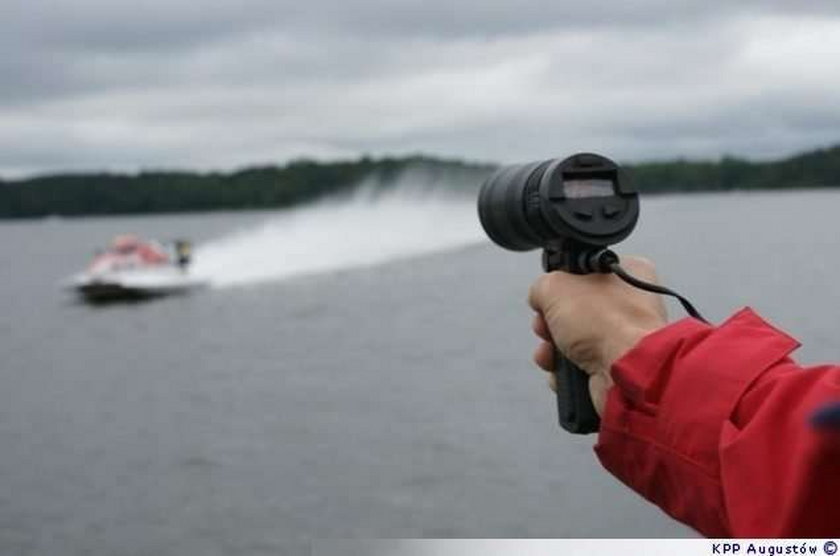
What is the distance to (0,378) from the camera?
28203 mm

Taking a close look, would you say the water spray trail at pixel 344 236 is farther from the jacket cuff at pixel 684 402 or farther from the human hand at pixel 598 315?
the jacket cuff at pixel 684 402

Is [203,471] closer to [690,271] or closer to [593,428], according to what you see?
[593,428]

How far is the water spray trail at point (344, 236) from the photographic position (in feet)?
176

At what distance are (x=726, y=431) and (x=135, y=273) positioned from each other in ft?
136

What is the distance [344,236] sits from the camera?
219 feet

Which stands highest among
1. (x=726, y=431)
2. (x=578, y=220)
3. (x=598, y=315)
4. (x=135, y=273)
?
(x=578, y=220)

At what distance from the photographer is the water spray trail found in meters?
53.6

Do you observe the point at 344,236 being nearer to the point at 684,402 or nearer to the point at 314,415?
the point at 314,415

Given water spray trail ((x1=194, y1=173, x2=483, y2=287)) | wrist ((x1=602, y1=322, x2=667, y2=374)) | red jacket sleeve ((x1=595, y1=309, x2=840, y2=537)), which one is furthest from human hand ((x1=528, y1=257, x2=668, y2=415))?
water spray trail ((x1=194, y1=173, x2=483, y2=287))

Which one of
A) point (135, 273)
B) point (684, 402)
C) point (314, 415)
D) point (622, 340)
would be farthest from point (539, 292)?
point (135, 273)

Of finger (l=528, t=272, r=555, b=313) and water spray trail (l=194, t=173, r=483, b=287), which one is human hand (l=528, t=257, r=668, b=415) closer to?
finger (l=528, t=272, r=555, b=313)

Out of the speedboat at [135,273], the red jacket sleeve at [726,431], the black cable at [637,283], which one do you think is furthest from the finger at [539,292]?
the speedboat at [135,273]

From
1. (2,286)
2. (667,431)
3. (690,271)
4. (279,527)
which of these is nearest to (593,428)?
(667,431)

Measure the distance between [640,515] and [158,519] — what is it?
17.5 ft
